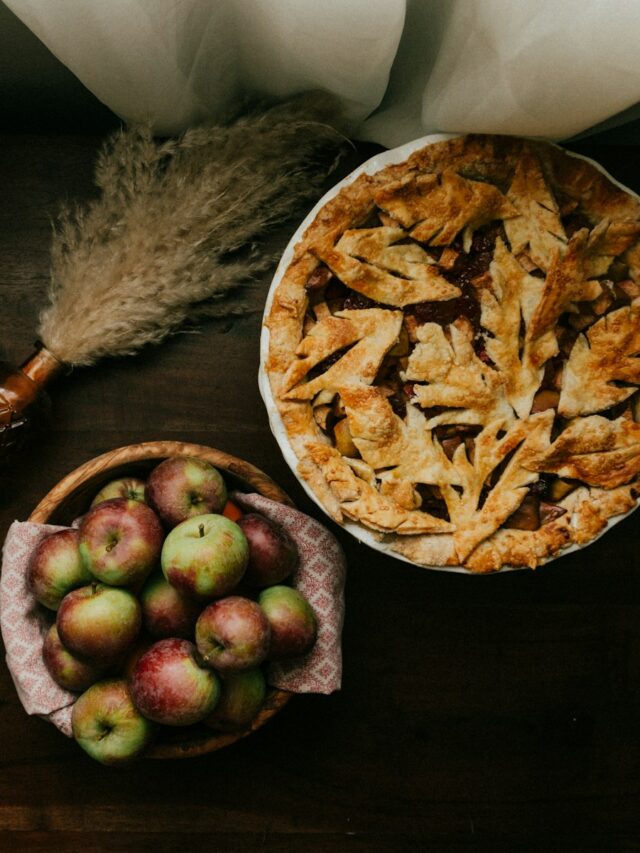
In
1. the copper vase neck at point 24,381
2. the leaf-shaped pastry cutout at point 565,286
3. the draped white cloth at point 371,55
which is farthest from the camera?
the copper vase neck at point 24,381

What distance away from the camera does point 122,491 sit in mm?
1046

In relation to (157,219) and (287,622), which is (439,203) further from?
(287,622)

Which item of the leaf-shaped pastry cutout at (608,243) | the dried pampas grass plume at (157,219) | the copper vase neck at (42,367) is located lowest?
the leaf-shaped pastry cutout at (608,243)

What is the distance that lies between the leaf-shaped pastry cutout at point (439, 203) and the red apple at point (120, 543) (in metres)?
0.48

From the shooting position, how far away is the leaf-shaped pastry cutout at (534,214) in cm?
99

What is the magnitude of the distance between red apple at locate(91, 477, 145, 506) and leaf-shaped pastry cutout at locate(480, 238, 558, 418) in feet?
1.57

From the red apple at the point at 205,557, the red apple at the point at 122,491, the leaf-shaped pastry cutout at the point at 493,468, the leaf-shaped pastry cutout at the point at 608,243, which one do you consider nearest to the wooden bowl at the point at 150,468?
the red apple at the point at 122,491

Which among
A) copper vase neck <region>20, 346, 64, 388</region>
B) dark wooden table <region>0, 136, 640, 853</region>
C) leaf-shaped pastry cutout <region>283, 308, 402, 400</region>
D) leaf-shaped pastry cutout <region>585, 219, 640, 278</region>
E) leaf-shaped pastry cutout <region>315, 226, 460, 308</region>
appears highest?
copper vase neck <region>20, 346, 64, 388</region>

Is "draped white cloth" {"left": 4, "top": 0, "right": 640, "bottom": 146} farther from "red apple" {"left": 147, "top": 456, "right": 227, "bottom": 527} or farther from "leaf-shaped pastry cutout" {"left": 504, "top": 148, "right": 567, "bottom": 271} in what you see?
"red apple" {"left": 147, "top": 456, "right": 227, "bottom": 527}

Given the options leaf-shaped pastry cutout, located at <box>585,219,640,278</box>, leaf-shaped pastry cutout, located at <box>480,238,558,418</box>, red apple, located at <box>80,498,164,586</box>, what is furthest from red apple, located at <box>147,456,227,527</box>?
leaf-shaped pastry cutout, located at <box>585,219,640,278</box>

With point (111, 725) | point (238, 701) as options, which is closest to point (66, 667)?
point (111, 725)

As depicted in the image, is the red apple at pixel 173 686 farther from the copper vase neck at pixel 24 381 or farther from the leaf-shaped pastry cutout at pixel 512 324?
the leaf-shaped pastry cutout at pixel 512 324

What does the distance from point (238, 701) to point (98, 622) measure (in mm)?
196

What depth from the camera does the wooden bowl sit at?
101 cm
